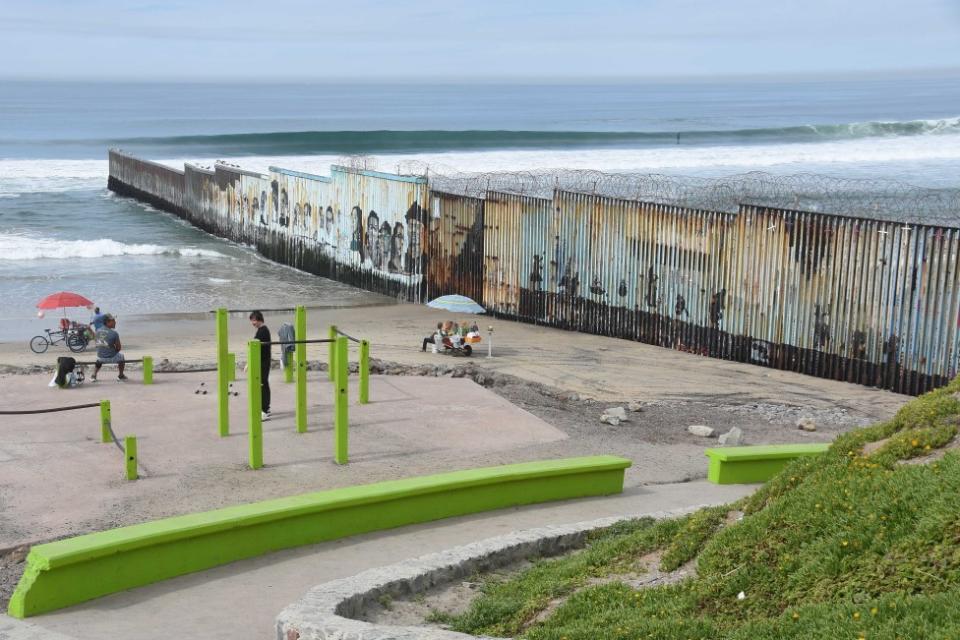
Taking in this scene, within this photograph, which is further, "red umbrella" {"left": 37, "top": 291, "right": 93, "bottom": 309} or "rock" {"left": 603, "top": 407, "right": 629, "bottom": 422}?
"red umbrella" {"left": 37, "top": 291, "right": 93, "bottom": 309}

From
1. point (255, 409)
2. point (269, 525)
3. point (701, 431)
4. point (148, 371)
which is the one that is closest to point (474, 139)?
point (148, 371)

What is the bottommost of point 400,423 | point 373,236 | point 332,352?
point 400,423

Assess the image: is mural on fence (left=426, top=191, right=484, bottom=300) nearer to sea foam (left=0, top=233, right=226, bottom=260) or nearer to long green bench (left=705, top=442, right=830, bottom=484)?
long green bench (left=705, top=442, right=830, bottom=484)

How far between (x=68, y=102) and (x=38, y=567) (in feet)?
519

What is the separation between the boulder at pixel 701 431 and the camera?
14.9m

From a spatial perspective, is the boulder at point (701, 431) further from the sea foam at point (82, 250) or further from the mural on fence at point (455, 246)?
the sea foam at point (82, 250)

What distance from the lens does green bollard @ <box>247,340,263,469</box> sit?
495 inches

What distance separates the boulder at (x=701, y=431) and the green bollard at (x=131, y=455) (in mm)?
7036

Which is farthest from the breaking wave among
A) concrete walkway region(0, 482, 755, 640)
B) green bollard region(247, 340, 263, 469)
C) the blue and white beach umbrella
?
concrete walkway region(0, 482, 755, 640)

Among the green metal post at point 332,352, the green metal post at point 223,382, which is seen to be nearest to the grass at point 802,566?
the green metal post at point 223,382

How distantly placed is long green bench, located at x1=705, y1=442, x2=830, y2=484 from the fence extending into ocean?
5158 mm

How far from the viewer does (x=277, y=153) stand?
82188 mm

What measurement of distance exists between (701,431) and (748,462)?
259cm

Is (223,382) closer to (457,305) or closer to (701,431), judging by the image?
(701,431)
